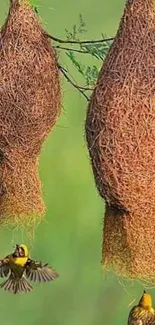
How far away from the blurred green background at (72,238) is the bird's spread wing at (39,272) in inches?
30.1

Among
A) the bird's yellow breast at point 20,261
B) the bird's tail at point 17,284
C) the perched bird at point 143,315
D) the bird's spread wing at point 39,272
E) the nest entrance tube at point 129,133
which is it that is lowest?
the perched bird at point 143,315

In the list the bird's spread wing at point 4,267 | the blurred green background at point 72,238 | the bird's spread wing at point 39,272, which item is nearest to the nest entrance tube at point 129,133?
the bird's spread wing at point 39,272

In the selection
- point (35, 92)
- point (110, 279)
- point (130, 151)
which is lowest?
point (110, 279)

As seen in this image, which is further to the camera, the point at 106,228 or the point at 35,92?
the point at 35,92

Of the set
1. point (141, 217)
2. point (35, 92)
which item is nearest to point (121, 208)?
point (141, 217)

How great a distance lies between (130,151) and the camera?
167 centimetres

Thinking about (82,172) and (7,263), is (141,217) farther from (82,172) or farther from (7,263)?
(82,172)

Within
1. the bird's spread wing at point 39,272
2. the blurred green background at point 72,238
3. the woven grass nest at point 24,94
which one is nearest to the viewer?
the woven grass nest at point 24,94

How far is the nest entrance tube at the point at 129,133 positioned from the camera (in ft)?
5.48

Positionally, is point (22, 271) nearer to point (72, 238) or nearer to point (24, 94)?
point (24, 94)

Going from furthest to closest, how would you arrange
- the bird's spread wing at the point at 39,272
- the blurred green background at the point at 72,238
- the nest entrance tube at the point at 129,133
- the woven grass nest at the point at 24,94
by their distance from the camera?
the blurred green background at the point at 72,238, the bird's spread wing at the point at 39,272, the woven grass nest at the point at 24,94, the nest entrance tube at the point at 129,133

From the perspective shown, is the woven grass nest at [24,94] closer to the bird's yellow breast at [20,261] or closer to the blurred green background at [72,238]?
the bird's yellow breast at [20,261]

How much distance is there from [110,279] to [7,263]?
99 cm

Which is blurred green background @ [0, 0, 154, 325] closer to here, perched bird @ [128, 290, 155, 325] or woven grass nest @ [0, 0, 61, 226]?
perched bird @ [128, 290, 155, 325]
